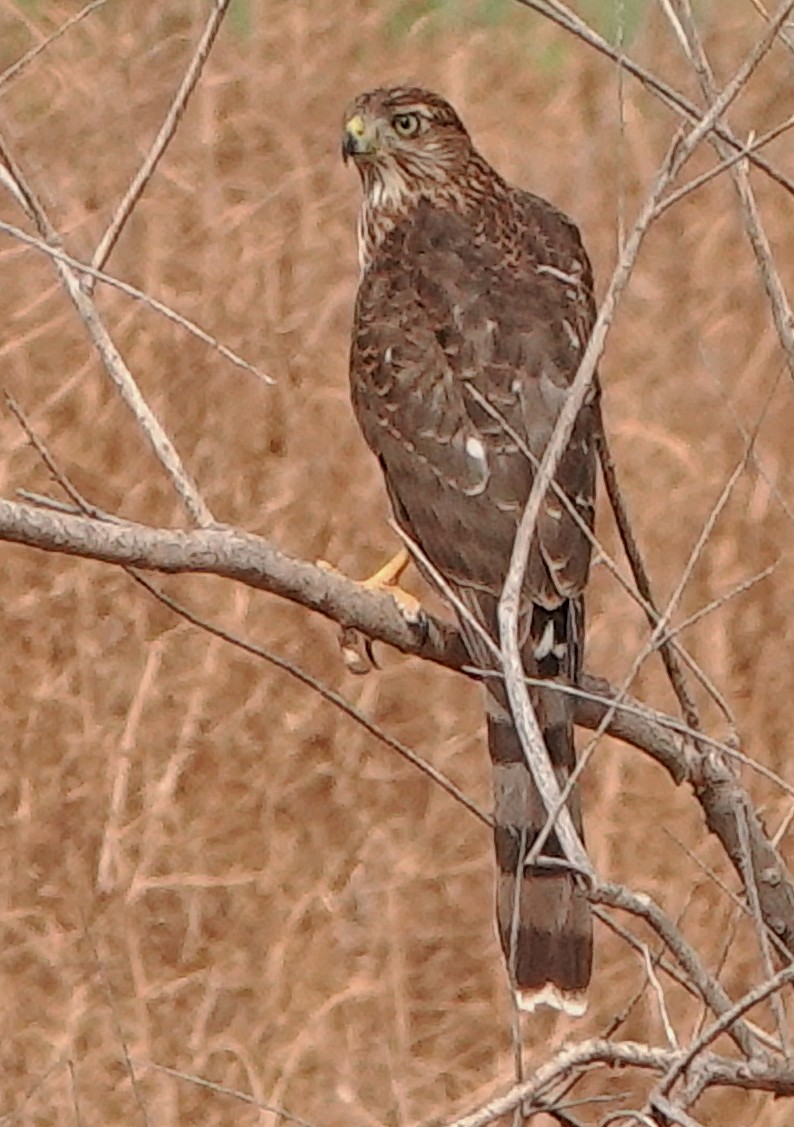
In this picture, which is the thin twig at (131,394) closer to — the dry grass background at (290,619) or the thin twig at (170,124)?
the thin twig at (170,124)

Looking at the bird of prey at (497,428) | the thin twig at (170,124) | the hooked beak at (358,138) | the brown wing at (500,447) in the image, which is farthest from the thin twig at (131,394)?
the hooked beak at (358,138)

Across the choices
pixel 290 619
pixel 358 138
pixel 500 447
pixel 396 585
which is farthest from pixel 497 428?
pixel 290 619

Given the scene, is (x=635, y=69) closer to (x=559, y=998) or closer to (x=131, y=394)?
(x=131, y=394)

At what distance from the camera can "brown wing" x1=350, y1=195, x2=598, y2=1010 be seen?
2.48 meters

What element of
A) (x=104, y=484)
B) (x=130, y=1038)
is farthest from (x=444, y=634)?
→ (x=104, y=484)

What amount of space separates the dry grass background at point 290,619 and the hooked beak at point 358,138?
2.46m

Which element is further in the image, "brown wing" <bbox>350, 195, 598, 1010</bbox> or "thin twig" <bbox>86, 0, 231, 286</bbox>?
"brown wing" <bbox>350, 195, 598, 1010</bbox>

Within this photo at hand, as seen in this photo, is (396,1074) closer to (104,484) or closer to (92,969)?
(92,969)

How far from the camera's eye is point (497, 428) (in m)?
2.63

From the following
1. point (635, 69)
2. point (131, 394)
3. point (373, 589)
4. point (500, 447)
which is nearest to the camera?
point (635, 69)

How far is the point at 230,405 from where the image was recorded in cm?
587

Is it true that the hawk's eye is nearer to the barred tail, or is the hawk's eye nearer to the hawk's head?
the hawk's head

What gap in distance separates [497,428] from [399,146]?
2.25 ft

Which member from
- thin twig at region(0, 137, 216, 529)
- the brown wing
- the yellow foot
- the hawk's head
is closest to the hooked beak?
the hawk's head
